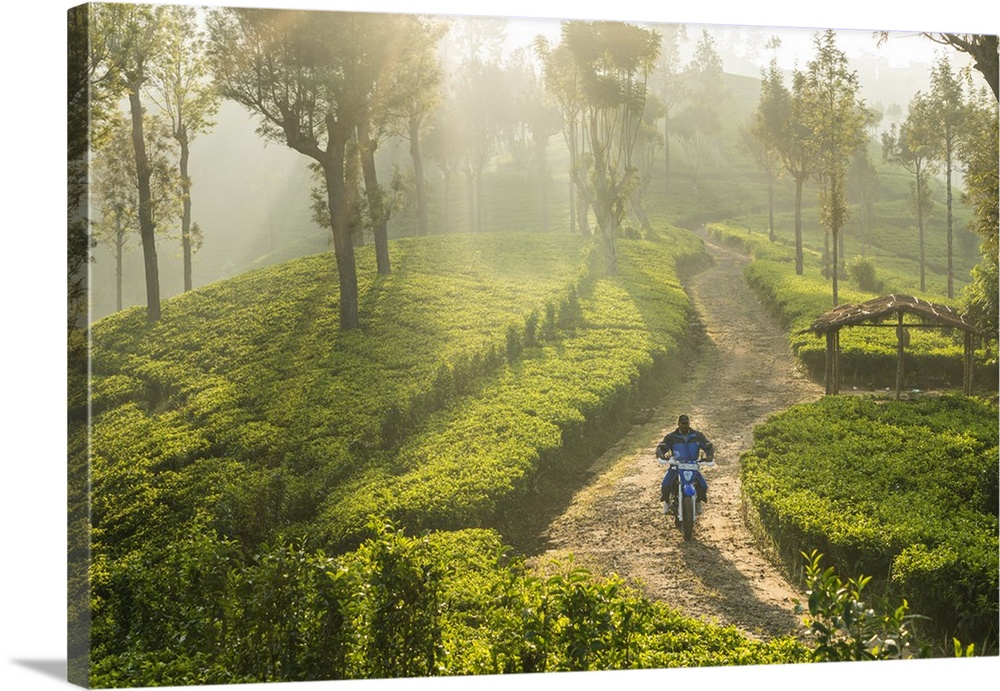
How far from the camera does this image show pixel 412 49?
9750mm

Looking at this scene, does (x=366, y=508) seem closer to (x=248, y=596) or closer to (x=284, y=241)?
(x=248, y=596)

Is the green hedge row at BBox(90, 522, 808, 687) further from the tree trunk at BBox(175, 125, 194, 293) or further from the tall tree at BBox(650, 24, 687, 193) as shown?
the tall tree at BBox(650, 24, 687, 193)

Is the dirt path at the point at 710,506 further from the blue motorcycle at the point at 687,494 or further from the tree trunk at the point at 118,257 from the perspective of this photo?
the tree trunk at the point at 118,257

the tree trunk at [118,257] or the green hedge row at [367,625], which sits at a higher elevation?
the tree trunk at [118,257]

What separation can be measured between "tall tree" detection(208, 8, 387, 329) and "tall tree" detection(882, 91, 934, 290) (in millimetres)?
5566

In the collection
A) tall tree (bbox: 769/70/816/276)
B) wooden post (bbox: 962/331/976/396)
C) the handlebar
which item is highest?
tall tree (bbox: 769/70/816/276)

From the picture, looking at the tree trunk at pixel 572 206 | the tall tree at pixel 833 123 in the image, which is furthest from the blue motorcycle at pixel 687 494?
the tree trunk at pixel 572 206

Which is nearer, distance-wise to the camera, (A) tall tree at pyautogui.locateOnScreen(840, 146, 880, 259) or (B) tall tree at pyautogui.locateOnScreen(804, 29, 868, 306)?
(B) tall tree at pyautogui.locateOnScreen(804, 29, 868, 306)

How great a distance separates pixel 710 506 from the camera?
9.52 meters

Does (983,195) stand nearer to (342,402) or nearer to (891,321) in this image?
(891,321)

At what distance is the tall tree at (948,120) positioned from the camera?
10.3 meters

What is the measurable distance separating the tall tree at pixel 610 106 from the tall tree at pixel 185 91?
345 cm

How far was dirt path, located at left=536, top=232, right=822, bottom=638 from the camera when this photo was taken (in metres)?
8.78

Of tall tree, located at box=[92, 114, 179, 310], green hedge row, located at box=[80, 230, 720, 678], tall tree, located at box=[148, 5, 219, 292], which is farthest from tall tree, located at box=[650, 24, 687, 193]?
tall tree, located at box=[92, 114, 179, 310]
